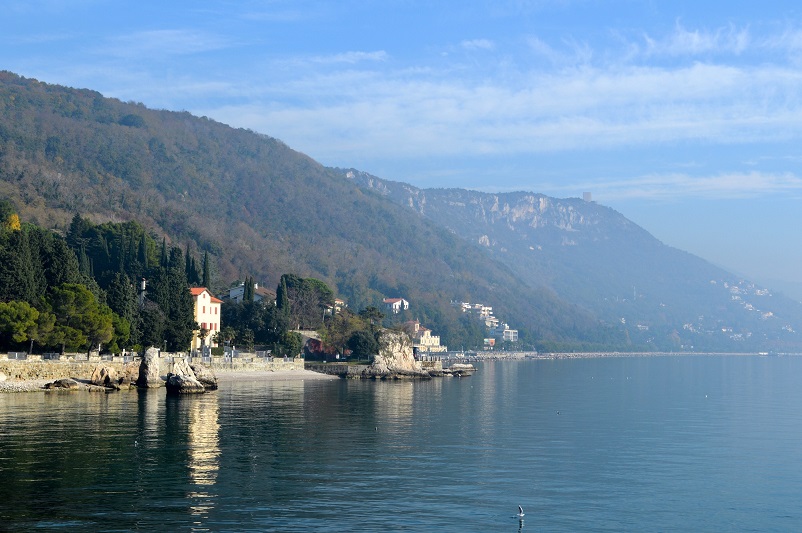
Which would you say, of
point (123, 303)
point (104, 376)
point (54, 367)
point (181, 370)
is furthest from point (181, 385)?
point (123, 303)

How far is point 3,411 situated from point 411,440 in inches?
967

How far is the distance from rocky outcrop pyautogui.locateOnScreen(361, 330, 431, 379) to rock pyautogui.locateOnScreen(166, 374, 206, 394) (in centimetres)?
4263

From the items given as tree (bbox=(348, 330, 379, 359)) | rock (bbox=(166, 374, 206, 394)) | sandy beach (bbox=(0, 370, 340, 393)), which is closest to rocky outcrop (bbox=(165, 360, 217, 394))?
rock (bbox=(166, 374, 206, 394))

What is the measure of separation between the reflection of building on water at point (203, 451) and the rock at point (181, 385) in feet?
27.5

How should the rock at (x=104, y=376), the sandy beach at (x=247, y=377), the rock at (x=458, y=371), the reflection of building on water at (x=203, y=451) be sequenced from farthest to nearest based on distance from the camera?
the rock at (x=458, y=371) < the rock at (x=104, y=376) < the sandy beach at (x=247, y=377) < the reflection of building on water at (x=203, y=451)

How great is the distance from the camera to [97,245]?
12444 centimetres

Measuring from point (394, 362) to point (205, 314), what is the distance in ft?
83.9

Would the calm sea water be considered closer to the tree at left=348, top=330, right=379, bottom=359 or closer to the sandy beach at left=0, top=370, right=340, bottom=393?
the sandy beach at left=0, top=370, right=340, bottom=393

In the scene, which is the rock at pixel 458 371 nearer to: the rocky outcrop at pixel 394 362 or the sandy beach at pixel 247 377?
the rocky outcrop at pixel 394 362

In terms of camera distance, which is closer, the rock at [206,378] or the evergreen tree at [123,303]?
the rock at [206,378]

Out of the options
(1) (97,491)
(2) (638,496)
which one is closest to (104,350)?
(1) (97,491)

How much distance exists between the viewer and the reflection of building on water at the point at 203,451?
3362 centimetres

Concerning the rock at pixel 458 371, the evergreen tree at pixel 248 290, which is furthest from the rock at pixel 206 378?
the rock at pixel 458 371

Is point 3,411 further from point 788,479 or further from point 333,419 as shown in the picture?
point 788,479
